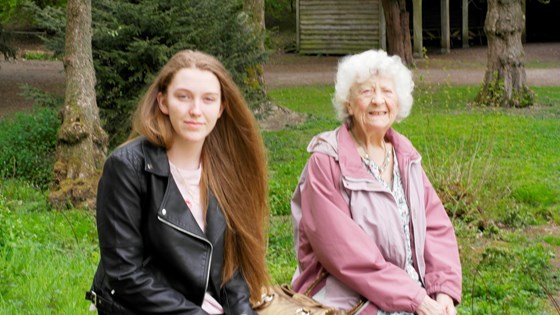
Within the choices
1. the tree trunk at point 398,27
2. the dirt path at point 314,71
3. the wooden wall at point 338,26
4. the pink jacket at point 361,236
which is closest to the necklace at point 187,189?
the pink jacket at point 361,236

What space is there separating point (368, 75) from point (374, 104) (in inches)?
5.2

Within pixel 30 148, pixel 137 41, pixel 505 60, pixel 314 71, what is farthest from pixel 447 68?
pixel 137 41

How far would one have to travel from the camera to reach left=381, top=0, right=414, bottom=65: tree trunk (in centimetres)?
2483

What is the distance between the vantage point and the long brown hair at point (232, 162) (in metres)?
3.30

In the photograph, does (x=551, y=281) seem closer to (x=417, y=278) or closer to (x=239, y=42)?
(x=417, y=278)

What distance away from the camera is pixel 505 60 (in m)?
17.1

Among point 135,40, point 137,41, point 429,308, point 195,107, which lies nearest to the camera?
point 195,107

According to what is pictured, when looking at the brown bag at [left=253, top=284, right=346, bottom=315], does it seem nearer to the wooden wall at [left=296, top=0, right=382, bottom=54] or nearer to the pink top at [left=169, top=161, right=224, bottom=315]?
the pink top at [left=169, top=161, right=224, bottom=315]

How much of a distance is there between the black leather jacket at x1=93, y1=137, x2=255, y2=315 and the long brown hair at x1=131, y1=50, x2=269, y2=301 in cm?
15

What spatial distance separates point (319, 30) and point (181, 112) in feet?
94.0

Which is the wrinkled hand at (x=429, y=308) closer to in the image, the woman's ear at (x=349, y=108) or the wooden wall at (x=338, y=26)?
the woman's ear at (x=349, y=108)

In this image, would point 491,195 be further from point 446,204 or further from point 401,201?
point 401,201

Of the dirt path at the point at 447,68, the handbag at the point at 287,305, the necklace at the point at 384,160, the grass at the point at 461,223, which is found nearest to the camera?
→ the handbag at the point at 287,305

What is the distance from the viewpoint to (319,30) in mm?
31547
